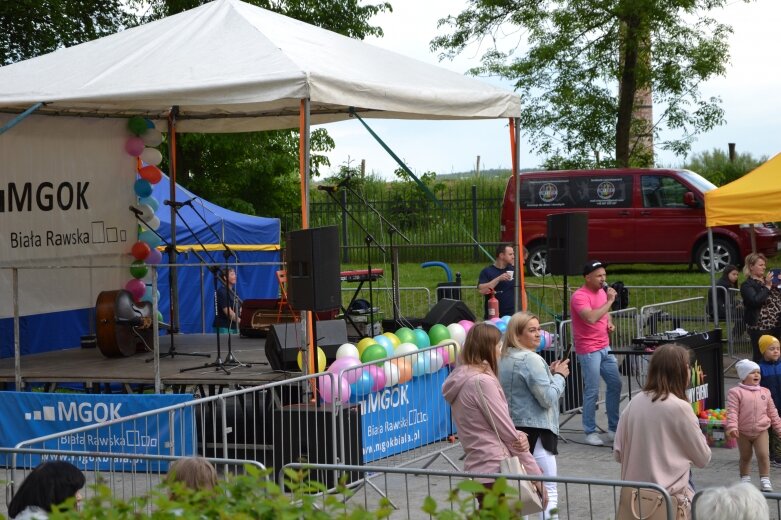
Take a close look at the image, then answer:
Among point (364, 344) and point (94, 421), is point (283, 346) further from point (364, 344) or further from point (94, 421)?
point (94, 421)

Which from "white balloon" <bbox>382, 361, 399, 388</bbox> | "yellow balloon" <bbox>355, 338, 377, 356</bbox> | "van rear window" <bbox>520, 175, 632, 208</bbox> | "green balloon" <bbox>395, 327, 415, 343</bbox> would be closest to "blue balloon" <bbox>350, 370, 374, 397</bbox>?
"white balloon" <bbox>382, 361, 399, 388</bbox>

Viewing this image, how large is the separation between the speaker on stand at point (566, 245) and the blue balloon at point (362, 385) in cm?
335

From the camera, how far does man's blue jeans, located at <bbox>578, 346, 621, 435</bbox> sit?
11.2 meters

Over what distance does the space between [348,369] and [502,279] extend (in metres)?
4.93

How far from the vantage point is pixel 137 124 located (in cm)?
1461

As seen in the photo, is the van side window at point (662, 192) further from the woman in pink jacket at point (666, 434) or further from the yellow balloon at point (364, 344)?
the woman in pink jacket at point (666, 434)

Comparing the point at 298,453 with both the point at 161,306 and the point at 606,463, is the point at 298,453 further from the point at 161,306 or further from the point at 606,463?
the point at 161,306

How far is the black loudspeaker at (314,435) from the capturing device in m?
9.08

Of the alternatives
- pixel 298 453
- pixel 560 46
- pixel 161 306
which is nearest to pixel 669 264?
pixel 560 46

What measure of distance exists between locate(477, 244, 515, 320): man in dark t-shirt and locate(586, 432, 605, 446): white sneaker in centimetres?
269

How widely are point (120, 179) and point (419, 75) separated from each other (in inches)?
170

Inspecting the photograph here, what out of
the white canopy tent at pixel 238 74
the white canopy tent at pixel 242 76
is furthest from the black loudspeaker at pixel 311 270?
the white canopy tent at pixel 238 74

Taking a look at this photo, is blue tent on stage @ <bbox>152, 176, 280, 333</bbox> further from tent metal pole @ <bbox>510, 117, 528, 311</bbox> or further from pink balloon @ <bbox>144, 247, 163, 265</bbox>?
tent metal pole @ <bbox>510, 117, 528, 311</bbox>

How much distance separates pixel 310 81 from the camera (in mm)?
10078
